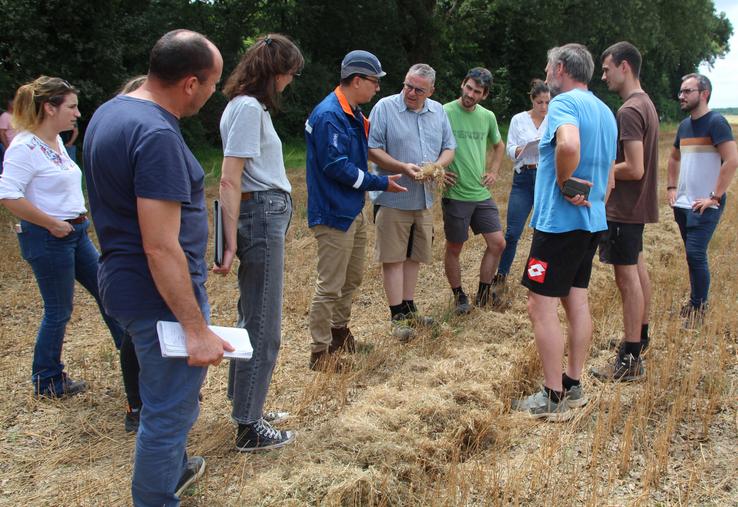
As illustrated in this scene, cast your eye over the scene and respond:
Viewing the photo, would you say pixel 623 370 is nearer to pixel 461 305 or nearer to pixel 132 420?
pixel 461 305

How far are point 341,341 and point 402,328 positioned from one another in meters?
0.53

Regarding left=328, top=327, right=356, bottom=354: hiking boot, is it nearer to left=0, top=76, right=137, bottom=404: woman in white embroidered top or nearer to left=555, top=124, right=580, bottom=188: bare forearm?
left=0, top=76, right=137, bottom=404: woman in white embroidered top

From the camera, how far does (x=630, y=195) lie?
13.9ft

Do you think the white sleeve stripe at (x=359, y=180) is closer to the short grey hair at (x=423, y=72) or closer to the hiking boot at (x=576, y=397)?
the short grey hair at (x=423, y=72)

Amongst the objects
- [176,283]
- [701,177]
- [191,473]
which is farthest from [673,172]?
[176,283]

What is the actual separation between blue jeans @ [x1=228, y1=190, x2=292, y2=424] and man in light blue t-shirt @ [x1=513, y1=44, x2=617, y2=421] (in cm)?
146

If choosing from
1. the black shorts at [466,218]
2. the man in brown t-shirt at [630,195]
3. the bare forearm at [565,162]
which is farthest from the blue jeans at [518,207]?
the bare forearm at [565,162]

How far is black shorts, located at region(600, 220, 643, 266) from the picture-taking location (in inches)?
167

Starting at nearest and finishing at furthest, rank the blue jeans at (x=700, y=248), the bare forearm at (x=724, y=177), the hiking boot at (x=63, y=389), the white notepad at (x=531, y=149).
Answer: the hiking boot at (x=63, y=389)
the bare forearm at (x=724, y=177)
the blue jeans at (x=700, y=248)
the white notepad at (x=531, y=149)

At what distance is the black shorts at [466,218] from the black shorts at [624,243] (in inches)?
56.7

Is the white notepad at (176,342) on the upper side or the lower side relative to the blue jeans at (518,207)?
lower

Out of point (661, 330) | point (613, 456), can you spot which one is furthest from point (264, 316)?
point (661, 330)

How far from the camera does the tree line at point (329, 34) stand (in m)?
14.0

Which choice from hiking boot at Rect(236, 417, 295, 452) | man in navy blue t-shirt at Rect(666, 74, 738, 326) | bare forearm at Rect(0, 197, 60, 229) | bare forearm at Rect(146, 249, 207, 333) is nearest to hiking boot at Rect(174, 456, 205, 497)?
hiking boot at Rect(236, 417, 295, 452)
